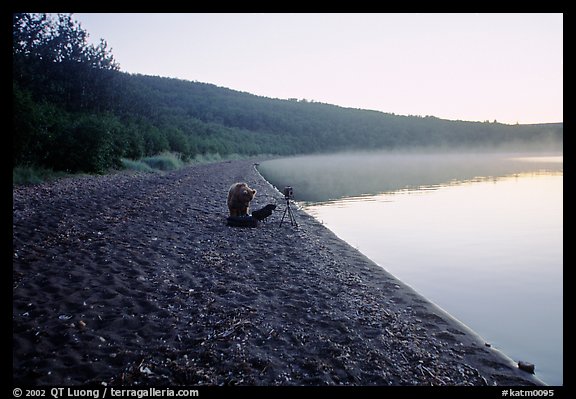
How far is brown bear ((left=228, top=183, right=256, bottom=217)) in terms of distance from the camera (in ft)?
39.0

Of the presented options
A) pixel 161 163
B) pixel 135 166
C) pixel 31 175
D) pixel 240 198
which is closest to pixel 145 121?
pixel 161 163

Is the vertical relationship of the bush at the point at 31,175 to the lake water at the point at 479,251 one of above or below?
above

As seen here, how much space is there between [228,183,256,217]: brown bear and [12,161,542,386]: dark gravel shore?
8.00 ft

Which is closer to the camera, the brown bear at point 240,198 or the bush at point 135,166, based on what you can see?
the brown bear at point 240,198

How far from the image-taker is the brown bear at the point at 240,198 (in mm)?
11902

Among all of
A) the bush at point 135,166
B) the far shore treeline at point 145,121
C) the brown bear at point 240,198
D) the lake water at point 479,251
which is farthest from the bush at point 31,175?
the lake water at point 479,251

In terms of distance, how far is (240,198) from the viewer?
472 inches

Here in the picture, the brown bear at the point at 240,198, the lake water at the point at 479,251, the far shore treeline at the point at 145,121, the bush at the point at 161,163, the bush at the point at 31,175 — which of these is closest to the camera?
the lake water at the point at 479,251

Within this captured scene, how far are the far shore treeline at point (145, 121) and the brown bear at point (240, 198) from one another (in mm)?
8010

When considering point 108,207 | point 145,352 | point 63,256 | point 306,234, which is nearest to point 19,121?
point 108,207

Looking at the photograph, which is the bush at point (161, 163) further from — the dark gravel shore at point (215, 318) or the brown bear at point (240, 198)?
the dark gravel shore at point (215, 318)

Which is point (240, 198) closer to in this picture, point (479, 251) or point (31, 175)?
point (479, 251)

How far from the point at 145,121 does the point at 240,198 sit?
39.7 m
